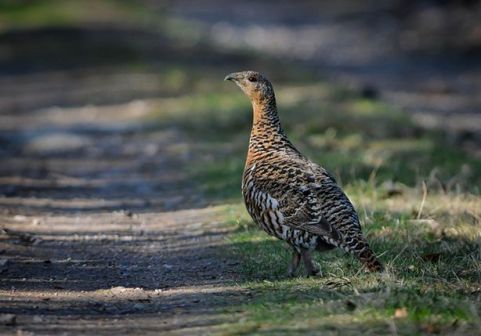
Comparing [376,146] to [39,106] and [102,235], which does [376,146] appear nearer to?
[102,235]

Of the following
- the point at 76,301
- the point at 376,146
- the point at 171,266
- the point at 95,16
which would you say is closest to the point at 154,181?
the point at 376,146

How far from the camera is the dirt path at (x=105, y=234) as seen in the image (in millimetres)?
6898

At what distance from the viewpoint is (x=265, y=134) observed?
842 centimetres

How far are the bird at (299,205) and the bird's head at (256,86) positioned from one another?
1.30 ft

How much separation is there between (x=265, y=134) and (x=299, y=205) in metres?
1.09

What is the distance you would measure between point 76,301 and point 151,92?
1178cm

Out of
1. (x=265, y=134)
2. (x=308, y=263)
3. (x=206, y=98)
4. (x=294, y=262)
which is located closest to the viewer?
(x=308, y=263)

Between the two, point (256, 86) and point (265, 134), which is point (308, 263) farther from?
point (256, 86)

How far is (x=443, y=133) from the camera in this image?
1488 centimetres

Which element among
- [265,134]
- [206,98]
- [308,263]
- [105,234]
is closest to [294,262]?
[308,263]

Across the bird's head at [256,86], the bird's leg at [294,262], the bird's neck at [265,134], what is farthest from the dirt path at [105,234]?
the bird's head at [256,86]

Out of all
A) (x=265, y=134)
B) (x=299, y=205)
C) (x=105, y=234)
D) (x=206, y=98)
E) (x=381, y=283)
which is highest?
(x=206, y=98)

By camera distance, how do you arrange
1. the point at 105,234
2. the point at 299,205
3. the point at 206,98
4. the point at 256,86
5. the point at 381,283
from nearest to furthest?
the point at 381,283 → the point at 299,205 → the point at 256,86 → the point at 105,234 → the point at 206,98

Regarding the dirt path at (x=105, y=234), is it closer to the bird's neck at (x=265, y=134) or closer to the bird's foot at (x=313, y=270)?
the bird's foot at (x=313, y=270)
